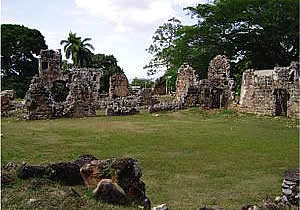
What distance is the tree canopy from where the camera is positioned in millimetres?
33281

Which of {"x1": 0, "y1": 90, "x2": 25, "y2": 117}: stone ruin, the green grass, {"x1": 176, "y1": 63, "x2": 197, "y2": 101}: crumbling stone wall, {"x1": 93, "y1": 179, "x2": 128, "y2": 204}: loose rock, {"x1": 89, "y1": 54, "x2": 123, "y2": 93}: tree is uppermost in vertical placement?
{"x1": 89, "y1": 54, "x2": 123, "y2": 93}: tree

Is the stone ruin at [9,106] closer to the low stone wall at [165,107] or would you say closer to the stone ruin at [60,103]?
the stone ruin at [60,103]

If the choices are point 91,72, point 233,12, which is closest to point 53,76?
point 91,72

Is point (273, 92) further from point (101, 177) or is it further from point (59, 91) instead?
point (59, 91)

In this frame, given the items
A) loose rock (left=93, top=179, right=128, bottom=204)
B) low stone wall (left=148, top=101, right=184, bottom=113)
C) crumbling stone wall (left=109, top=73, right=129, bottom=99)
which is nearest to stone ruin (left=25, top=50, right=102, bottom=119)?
low stone wall (left=148, top=101, right=184, bottom=113)

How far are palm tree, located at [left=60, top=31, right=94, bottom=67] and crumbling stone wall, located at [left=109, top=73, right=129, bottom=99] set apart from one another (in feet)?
48.6

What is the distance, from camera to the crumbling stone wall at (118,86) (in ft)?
109

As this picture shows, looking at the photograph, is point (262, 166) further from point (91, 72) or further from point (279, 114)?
point (91, 72)

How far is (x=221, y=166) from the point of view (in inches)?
367

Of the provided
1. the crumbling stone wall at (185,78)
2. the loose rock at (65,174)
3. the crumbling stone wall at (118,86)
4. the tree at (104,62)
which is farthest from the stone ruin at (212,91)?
the tree at (104,62)

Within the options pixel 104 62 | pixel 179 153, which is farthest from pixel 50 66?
pixel 179 153

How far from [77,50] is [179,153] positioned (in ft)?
125

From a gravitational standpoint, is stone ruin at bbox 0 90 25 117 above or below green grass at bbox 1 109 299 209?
above

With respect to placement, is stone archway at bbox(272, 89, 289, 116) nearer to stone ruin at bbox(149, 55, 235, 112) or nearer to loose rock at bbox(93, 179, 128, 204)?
stone ruin at bbox(149, 55, 235, 112)
